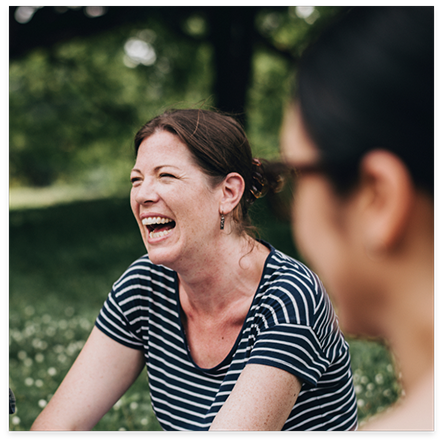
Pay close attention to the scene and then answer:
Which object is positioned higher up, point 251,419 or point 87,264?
point 251,419

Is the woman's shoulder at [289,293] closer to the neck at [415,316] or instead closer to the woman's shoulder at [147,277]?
the woman's shoulder at [147,277]

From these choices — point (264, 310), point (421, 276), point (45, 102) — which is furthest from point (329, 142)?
point (45, 102)

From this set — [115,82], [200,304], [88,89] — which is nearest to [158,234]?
[200,304]

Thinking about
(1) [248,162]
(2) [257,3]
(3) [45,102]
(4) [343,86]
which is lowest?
(3) [45,102]

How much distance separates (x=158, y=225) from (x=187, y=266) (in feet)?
0.75

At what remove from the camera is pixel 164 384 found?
226cm

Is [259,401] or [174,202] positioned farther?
[174,202]

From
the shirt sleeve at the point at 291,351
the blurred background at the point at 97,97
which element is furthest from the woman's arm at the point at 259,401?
the blurred background at the point at 97,97

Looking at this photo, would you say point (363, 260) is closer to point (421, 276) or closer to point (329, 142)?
point (421, 276)

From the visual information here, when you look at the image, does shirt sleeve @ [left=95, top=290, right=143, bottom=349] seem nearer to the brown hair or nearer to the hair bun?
the brown hair

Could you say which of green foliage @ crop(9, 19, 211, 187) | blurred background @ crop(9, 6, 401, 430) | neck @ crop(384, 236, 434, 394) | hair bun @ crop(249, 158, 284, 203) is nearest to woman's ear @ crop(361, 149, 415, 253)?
neck @ crop(384, 236, 434, 394)

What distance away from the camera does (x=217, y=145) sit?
84.7 inches

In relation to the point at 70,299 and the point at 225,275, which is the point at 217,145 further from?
the point at 70,299

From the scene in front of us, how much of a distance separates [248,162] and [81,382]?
4.23 ft
